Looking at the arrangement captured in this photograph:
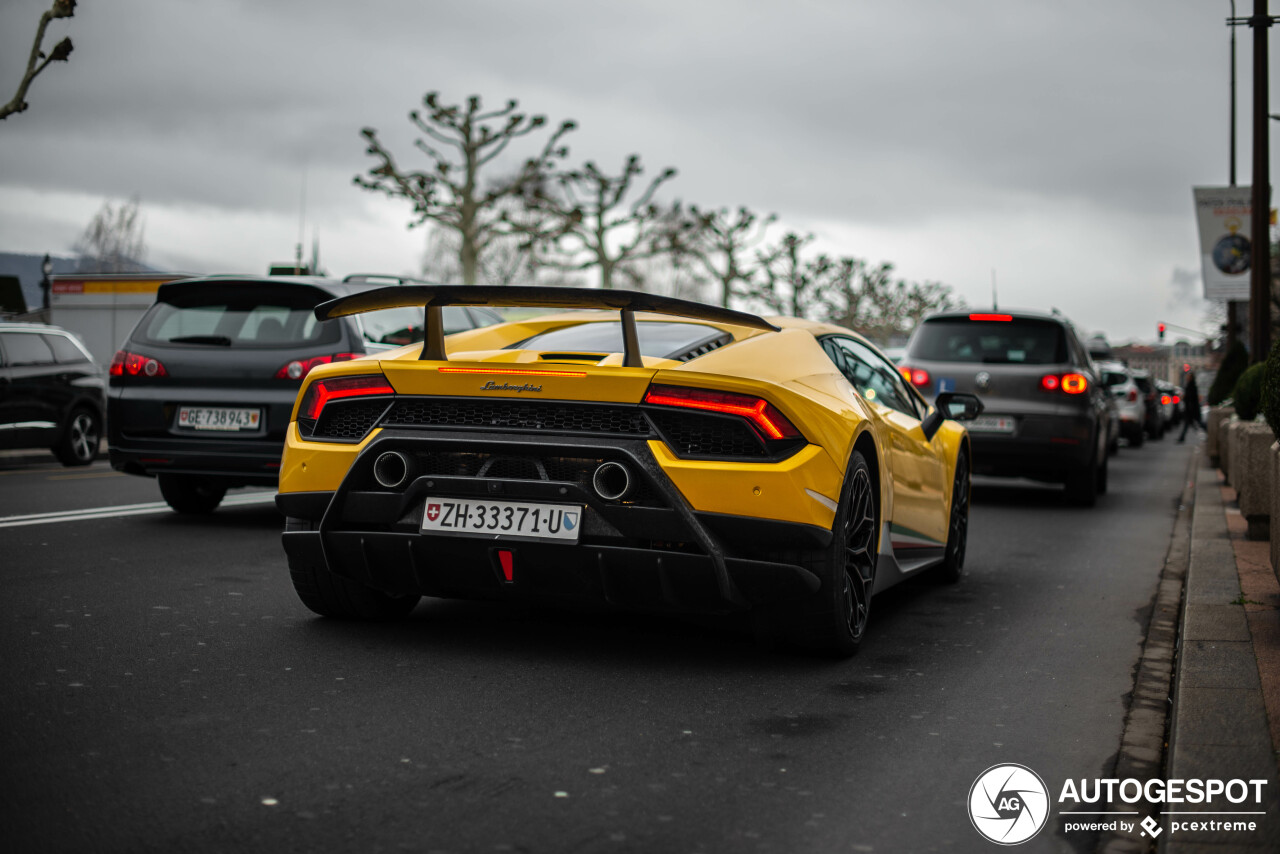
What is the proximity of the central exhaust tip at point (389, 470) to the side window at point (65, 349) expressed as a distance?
12.4 meters

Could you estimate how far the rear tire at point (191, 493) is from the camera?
31.5 ft

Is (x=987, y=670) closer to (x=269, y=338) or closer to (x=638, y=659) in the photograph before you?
(x=638, y=659)

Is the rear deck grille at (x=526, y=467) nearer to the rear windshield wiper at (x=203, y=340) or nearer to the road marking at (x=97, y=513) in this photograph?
the road marking at (x=97, y=513)

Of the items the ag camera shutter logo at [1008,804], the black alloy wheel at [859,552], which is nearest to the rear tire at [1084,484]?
the black alloy wheel at [859,552]

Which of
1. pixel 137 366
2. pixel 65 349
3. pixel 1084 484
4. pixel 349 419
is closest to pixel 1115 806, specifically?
pixel 349 419

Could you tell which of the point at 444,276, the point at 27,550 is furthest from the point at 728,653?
the point at 444,276

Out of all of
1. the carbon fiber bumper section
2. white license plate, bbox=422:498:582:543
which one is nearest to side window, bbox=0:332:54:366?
the carbon fiber bumper section

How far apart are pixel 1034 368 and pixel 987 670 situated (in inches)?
304

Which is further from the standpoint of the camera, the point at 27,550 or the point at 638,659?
the point at 27,550

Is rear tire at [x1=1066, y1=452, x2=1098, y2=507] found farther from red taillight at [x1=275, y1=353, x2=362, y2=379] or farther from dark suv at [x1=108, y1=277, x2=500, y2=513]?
red taillight at [x1=275, y1=353, x2=362, y2=379]

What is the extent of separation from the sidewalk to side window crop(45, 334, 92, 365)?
12.9m

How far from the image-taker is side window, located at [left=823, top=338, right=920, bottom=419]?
615 centimetres

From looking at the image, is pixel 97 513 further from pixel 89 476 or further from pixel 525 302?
pixel 525 302

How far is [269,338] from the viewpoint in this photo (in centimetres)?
901
